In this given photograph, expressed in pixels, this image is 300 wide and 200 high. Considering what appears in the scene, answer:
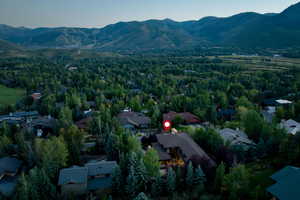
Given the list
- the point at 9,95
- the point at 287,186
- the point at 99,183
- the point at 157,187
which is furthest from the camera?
the point at 9,95

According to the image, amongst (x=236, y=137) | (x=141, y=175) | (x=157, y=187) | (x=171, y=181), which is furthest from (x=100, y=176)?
(x=236, y=137)

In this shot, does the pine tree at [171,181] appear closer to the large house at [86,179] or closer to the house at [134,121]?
the large house at [86,179]

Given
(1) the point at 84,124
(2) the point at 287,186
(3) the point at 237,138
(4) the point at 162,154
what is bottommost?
(1) the point at 84,124

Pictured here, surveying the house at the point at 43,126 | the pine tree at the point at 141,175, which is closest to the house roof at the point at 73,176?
the pine tree at the point at 141,175

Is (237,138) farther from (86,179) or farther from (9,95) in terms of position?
(9,95)

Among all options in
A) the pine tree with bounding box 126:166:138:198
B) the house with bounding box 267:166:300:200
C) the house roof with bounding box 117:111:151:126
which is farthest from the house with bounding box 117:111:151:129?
the house with bounding box 267:166:300:200

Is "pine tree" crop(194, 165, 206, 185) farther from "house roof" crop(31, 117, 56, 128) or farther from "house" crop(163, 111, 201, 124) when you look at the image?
"house roof" crop(31, 117, 56, 128)
